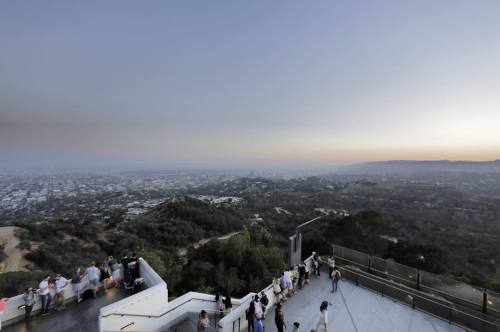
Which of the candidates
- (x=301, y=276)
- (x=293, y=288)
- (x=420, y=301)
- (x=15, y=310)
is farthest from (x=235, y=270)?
(x=15, y=310)

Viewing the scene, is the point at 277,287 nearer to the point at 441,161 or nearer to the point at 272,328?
the point at 272,328

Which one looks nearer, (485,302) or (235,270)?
(485,302)

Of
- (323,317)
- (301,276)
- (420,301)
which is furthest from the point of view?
(301,276)

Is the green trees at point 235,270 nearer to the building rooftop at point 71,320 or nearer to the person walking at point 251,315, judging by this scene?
the building rooftop at point 71,320

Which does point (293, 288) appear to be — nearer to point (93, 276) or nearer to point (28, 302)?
point (93, 276)

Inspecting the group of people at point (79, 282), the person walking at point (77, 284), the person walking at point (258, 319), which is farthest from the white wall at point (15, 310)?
the person walking at point (258, 319)

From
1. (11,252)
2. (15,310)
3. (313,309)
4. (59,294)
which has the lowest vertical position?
(11,252)

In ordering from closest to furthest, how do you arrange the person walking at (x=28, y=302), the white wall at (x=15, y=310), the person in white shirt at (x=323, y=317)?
1. the person walking at (x=28, y=302)
2. the white wall at (x=15, y=310)
3. the person in white shirt at (x=323, y=317)
